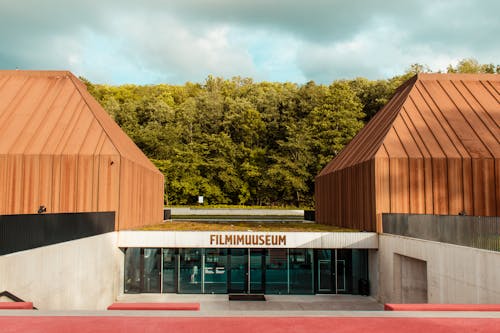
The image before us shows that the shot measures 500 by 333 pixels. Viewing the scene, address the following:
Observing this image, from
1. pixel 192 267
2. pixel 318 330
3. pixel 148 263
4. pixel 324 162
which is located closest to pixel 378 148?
pixel 192 267

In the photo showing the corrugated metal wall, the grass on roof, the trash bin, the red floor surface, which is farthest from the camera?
the grass on roof

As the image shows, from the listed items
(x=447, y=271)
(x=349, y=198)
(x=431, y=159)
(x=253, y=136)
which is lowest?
(x=447, y=271)

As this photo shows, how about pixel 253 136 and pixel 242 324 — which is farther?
pixel 253 136

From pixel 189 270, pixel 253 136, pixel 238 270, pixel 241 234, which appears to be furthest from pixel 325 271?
pixel 253 136

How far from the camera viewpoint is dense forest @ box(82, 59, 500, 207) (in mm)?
55562

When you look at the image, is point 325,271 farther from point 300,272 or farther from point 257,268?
point 257,268

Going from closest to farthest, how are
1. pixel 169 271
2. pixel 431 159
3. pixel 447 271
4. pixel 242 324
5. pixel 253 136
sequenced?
pixel 242 324 < pixel 447 271 < pixel 431 159 < pixel 169 271 < pixel 253 136

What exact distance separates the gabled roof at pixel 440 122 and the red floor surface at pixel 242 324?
51.9 ft

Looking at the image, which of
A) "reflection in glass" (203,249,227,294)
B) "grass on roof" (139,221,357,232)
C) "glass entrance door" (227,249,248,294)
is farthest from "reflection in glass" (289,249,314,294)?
"reflection in glass" (203,249,227,294)

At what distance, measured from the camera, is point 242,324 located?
25.5 ft

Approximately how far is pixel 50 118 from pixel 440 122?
22.3 meters

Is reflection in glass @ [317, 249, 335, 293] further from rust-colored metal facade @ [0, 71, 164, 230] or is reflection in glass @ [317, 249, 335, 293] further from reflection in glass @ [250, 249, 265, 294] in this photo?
rust-colored metal facade @ [0, 71, 164, 230]

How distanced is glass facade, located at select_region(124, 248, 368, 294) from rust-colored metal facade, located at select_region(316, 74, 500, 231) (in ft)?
10.2

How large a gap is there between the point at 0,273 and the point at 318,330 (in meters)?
8.21
